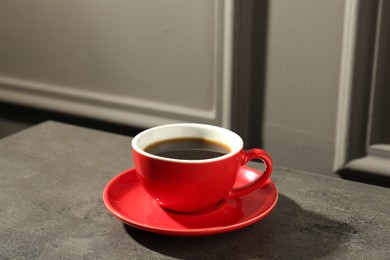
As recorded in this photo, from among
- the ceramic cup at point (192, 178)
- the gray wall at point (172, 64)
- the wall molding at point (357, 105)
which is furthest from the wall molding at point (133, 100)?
the ceramic cup at point (192, 178)

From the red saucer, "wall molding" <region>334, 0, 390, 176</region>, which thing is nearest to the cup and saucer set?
the red saucer

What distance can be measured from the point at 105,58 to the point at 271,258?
1.51ft

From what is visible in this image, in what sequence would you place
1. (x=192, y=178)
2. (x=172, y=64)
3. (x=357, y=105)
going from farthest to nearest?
(x=172, y=64)
(x=357, y=105)
(x=192, y=178)

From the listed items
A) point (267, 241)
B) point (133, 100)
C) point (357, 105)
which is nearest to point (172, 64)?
point (133, 100)

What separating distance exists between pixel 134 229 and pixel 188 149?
8 centimetres

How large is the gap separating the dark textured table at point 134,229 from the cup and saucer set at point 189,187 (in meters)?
0.01

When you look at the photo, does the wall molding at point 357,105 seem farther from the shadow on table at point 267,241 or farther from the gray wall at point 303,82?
the shadow on table at point 267,241

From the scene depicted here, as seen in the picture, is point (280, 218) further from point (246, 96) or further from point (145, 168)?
point (246, 96)

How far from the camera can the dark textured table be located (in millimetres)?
388

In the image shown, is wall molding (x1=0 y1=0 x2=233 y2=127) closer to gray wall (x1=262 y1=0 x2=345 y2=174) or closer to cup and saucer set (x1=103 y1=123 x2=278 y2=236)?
gray wall (x1=262 y1=0 x2=345 y2=174)

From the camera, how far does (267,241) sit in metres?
0.40

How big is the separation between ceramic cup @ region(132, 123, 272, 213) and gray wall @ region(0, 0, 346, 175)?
0.22 metres

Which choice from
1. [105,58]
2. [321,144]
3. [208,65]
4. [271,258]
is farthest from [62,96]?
[271,258]

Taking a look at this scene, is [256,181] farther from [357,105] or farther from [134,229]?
[357,105]
